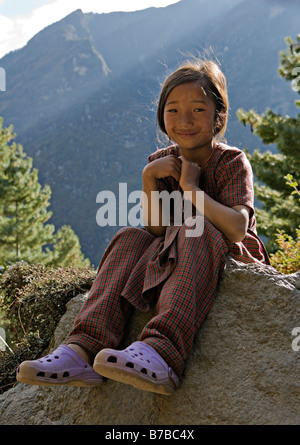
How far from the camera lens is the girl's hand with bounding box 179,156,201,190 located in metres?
2.25

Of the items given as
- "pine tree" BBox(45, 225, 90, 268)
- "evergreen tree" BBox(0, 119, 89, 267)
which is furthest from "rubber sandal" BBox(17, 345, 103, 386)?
"pine tree" BBox(45, 225, 90, 268)

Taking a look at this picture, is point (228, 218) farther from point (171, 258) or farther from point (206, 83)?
point (206, 83)

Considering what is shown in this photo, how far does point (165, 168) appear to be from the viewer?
7.86ft

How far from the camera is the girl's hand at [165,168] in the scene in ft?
7.79

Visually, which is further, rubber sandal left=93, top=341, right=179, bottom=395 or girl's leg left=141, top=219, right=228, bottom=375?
girl's leg left=141, top=219, right=228, bottom=375

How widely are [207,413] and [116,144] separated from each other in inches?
5673

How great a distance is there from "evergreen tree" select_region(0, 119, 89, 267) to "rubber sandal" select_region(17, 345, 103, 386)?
1479cm

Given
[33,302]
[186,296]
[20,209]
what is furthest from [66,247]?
[186,296]

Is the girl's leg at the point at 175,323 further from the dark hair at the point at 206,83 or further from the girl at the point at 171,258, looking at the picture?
the dark hair at the point at 206,83

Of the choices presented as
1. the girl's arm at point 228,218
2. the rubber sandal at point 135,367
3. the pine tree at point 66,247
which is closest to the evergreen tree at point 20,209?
the pine tree at point 66,247

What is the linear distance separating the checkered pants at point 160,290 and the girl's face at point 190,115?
1.70 ft

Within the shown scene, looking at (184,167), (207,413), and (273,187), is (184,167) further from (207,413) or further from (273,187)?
(273,187)

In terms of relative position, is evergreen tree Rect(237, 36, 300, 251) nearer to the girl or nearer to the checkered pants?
the girl

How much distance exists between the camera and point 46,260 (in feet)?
58.2
